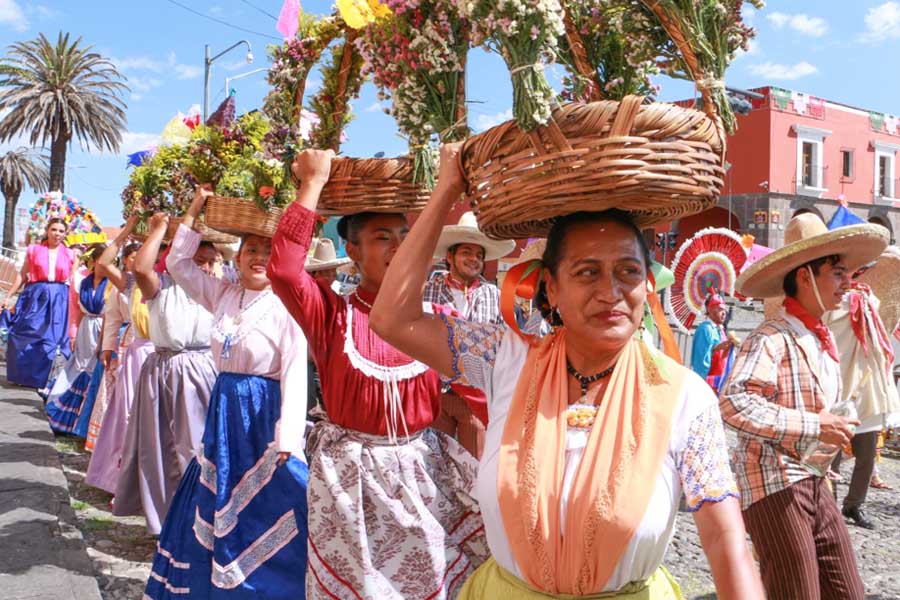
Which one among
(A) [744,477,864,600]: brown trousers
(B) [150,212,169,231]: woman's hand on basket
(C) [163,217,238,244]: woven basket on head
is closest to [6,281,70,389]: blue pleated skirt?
(C) [163,217,238,244]: woven basket on head

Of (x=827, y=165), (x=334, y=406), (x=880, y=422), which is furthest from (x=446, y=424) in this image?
(x=827, y=165)

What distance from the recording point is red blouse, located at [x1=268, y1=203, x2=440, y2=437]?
3100mm

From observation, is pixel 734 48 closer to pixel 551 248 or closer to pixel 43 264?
pixel 551 248

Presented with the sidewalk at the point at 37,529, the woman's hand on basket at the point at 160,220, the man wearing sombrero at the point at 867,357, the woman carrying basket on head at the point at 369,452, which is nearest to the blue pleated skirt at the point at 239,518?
the sidewalk at the point at 37,529

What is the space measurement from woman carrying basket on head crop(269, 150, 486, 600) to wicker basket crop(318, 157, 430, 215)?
72 mm

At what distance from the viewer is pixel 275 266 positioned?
9.49 ft

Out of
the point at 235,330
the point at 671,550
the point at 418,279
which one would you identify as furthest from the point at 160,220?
the point at 671,550

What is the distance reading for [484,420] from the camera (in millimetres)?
3217

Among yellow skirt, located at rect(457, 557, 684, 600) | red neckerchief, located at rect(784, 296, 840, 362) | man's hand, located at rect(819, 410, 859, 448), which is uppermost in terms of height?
red neckerchief, located at rect(784, 296, 840, 362)

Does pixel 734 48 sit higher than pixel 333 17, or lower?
lower

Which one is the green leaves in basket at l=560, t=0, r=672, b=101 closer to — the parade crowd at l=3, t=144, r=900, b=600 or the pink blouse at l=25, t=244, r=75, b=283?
the parade crowd at l=3, t=144, r=900, b=600

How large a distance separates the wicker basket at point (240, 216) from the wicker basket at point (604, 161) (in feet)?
6.79

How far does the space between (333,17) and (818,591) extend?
3.09 m

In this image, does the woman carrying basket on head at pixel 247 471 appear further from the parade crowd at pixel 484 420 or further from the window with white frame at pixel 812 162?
the window with white frame at pixel 812 162
